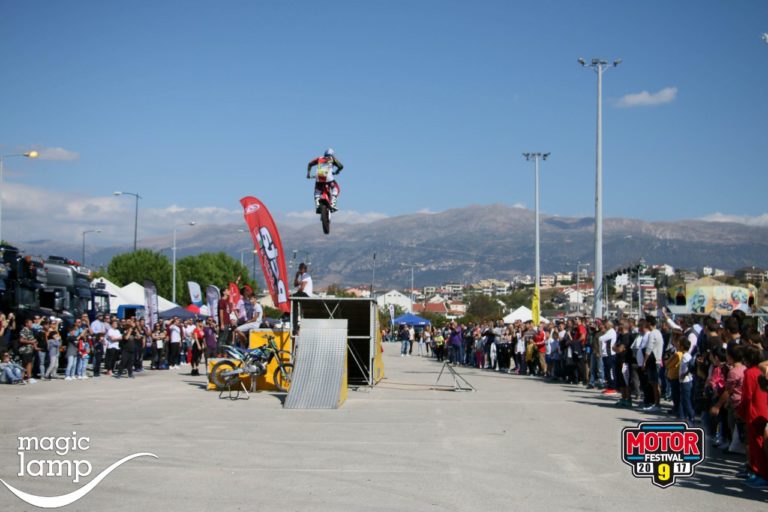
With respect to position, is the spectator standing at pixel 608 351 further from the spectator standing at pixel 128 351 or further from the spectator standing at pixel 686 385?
the spectator standing at pixel 128 351

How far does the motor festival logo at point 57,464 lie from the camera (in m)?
8.16

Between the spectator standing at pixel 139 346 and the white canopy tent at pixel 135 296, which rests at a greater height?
the white canopy tent at pixel 135 296

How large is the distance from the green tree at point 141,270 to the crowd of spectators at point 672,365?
213 feet

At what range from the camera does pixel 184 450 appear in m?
11.2

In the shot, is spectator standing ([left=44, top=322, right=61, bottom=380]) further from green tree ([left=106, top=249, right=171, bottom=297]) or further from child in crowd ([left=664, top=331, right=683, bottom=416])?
green tree ([left=106, top=249, right=171, bottom=297])

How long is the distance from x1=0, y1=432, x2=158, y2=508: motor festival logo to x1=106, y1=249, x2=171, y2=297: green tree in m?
82.4

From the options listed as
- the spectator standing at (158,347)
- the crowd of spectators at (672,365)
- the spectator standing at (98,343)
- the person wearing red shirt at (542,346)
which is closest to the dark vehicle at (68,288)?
the spectator standing at (98,343)

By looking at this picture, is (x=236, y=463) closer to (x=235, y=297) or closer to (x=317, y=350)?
(x=317, y=350)

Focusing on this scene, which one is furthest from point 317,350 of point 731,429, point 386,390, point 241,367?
point 731,429

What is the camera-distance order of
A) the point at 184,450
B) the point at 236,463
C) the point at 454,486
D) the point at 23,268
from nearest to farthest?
the point at 454,486 → the point at 236,463 → the point at 184,450 → the point at 23,268

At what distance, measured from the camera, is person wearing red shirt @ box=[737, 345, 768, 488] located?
9.11 m

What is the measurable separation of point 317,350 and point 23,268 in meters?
12.3

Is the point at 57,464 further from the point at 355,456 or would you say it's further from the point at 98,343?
the point at 98,343

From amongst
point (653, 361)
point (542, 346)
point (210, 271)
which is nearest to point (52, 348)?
point (542, 346)
